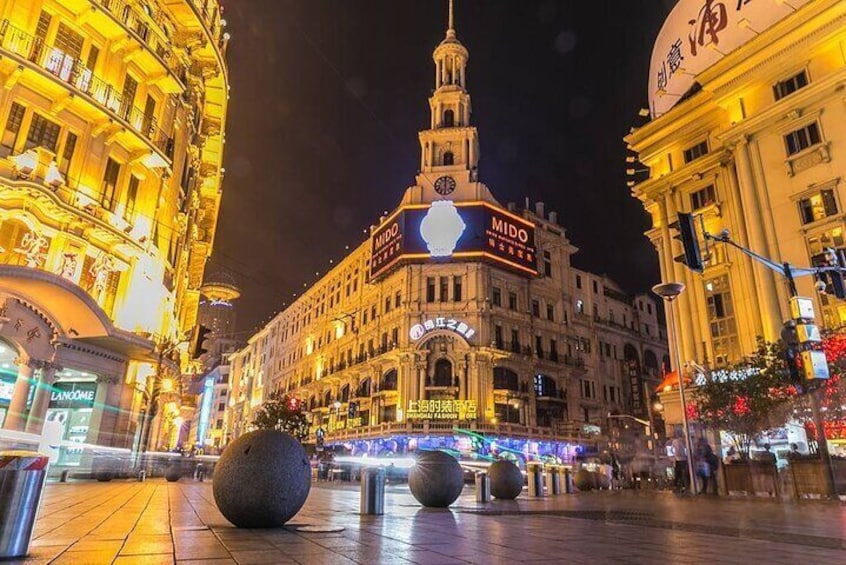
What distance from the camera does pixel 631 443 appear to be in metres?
53.0

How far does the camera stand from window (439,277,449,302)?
49875 mm

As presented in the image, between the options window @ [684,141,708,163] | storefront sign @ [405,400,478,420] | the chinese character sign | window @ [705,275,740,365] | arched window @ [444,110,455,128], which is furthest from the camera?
arched window @ [444,110,455,128]

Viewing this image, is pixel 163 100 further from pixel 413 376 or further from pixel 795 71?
pixel 795 71

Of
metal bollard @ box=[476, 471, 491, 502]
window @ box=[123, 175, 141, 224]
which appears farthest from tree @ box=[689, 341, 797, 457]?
window @ box=[123, 175, 141, 224]

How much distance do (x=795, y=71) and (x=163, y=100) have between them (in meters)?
32.7

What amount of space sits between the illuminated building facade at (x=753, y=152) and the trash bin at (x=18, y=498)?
28.5 m

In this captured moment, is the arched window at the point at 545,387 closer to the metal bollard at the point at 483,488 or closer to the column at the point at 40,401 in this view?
the metal bollard at the point at 483,488

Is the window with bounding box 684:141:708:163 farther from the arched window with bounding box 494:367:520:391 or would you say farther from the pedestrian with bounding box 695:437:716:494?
the arched window with bounding box 494:367:520:391

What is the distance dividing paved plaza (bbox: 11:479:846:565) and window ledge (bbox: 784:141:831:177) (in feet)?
76.8

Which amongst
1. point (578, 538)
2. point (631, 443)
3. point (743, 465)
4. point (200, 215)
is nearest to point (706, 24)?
point (743, 465)

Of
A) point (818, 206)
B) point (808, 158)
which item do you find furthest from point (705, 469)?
point (808, 158)

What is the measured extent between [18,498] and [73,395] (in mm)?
19629

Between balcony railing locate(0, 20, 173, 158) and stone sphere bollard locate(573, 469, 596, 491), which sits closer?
balcony railing locate(0, 20, 173, 158)

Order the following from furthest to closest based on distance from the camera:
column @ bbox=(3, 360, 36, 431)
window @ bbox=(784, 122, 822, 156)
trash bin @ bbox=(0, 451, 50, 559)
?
window @ bbox=(784, 122, 822, 156) < column @ bbox=(3, 360, 36, 431) < trash bin @ bbox=(0, 451, 50, 559)
